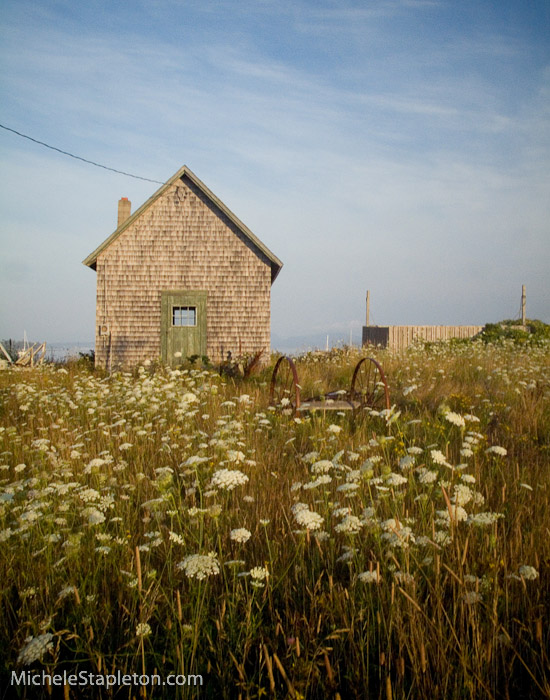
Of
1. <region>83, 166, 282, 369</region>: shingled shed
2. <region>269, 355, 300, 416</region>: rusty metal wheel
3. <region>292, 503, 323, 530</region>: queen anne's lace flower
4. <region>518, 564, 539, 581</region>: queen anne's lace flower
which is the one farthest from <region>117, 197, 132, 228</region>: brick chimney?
<region>518, 564, 539, 581</region>: queen anne's lace flower

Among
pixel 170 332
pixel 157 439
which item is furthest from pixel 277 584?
pixel 170 332

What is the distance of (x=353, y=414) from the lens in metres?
7.44

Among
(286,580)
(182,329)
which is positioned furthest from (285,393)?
(182,329)

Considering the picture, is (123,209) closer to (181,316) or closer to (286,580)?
(181,316)

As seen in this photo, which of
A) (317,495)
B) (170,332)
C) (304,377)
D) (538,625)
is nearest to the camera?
(538,625)

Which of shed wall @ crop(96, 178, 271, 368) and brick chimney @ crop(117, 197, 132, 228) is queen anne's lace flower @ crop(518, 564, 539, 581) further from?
brick chimney @ crop(117, 197, 132, 228)

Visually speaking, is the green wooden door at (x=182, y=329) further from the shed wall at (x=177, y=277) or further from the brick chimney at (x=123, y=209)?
the brick chimney at (x=123, y=209)

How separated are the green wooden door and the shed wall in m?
0.21

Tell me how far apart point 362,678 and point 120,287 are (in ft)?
53.2

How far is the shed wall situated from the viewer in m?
16.9

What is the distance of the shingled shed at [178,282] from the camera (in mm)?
16859

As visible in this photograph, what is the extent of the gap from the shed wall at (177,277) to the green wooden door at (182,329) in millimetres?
206

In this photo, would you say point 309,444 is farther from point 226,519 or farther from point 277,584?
point 277,584

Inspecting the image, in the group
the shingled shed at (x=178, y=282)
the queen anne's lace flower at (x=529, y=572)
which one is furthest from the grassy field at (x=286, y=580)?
the shingled shed at (x=178, y=282)
